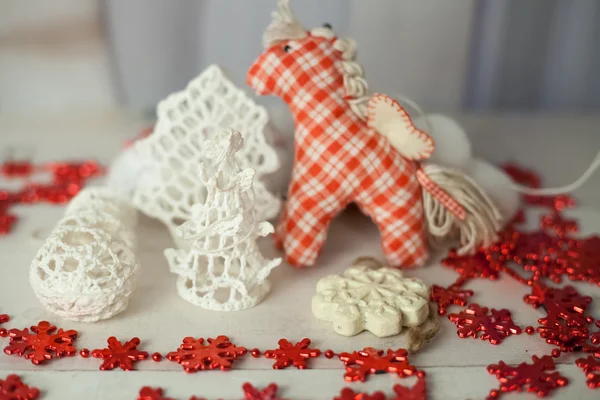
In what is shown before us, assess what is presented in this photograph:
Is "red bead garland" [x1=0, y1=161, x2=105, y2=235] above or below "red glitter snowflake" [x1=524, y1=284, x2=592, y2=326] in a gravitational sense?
below

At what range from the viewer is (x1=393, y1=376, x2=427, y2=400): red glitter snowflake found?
0.88 metres

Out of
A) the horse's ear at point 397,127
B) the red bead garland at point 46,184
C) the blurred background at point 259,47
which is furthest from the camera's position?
the blurred background at point 259,47

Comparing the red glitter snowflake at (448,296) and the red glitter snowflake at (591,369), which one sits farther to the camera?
the red glitter snowflake at (448,296)

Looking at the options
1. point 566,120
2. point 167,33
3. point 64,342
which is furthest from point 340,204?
point 566,120

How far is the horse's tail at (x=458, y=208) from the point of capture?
45.3 inches

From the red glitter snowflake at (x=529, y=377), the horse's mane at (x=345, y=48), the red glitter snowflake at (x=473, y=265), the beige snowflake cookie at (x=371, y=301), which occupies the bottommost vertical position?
the red glitter snowflake at (x=473, y=265)

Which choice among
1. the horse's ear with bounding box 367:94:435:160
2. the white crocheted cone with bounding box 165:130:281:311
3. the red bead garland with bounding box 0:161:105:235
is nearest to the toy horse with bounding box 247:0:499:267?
the horse's ear with bounding box 367:94:435:160

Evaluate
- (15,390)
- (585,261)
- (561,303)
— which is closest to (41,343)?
(15,390)

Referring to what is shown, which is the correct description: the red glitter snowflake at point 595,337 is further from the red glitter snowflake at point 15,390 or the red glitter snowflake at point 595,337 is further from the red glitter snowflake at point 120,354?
the red glitter snowflake at point 15,390

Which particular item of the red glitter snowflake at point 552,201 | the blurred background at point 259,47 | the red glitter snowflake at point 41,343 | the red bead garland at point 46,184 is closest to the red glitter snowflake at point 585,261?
the red glitter snowflake at point 552,201

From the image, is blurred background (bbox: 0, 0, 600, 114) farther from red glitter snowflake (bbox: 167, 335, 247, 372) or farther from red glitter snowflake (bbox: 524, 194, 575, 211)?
red glitter snowflake (bbox: 167, 335, 247, 372)

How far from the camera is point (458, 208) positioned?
116 centimetres

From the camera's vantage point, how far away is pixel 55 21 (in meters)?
1.67

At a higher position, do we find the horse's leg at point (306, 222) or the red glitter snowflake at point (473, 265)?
the horse's leg at point (306, 222)
